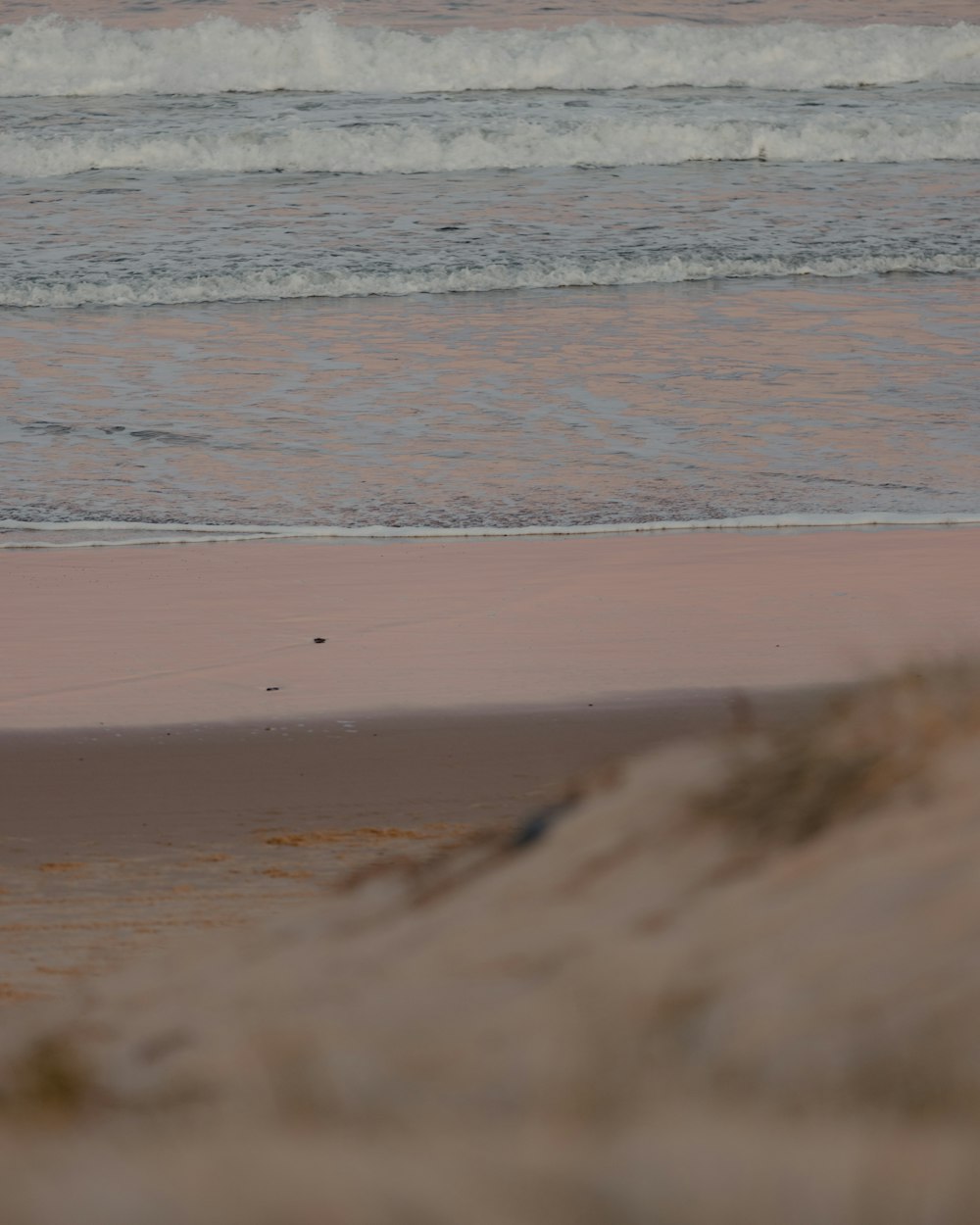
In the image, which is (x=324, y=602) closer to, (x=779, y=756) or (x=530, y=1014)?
(x=779, y=756)

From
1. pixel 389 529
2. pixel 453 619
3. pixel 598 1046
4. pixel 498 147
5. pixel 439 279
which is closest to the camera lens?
pixel 598 1046

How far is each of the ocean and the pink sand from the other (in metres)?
0.44

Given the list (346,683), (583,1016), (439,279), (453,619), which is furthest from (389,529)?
(439,279)

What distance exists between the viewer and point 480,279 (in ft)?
39.2

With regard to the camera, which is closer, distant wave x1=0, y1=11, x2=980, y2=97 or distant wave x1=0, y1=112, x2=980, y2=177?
distant wave x1=0, y1=112, x2=980, y2=177

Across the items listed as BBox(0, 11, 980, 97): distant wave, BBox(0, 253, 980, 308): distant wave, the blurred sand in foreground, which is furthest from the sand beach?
BBox(0, 11, 980, 97): distant wave

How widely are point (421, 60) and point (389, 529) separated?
716 inches

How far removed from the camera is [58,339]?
33.9ft

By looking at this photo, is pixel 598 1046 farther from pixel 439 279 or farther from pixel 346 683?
pixel 439 279

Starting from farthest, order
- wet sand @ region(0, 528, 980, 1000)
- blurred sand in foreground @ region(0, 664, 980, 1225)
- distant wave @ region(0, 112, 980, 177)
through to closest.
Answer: distant wave @ region(0, 112, 980, 177), wet sand @ region(0, 528, 980, 1000), blurred sand in foreground @ region(0, 664, 980, 1225)

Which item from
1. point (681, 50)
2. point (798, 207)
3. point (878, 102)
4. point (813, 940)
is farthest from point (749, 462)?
point (681, 50)

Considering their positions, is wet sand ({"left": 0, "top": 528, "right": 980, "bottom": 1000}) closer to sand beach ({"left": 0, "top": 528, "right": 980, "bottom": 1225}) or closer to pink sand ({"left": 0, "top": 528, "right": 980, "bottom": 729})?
pink sand ({"left": 0, "top": 528, "right": 980, "bottom": 729})

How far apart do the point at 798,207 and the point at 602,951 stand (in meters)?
14.1

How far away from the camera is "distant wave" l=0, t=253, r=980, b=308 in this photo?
11.6 metres
